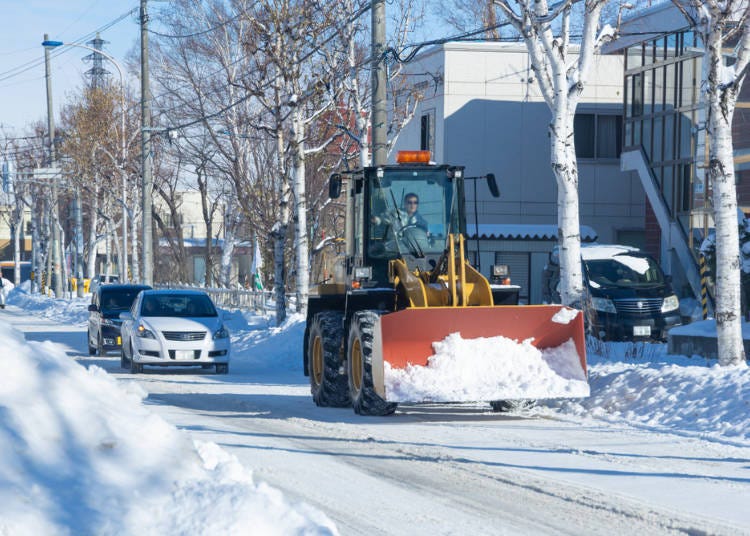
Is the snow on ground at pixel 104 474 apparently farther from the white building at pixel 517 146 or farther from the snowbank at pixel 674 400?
the white building at pixel 517 146

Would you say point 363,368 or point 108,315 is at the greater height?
point 363,368

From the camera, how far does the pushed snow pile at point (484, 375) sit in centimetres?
1246

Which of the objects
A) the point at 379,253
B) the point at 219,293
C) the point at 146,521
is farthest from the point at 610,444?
the point at 219,293

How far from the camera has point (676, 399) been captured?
13023 mm

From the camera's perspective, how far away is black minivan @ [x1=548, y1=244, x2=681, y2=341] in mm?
24781

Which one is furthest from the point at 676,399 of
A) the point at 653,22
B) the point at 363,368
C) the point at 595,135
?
the point at 595,135

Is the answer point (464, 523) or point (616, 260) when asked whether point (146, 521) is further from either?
point (616, 260)

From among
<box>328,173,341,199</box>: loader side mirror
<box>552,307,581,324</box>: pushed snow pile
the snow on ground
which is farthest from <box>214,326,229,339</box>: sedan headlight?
the snow on ground

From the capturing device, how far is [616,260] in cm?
2689

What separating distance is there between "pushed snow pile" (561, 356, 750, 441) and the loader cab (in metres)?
2.74

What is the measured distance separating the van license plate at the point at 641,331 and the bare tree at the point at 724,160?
31.2 ft

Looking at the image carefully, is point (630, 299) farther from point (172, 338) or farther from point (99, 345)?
point (99, 345)

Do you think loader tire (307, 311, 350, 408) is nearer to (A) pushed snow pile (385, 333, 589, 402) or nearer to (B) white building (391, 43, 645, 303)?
(A) pushed snow pile (385, 333, 589, 402)

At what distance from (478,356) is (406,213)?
9.31ft
